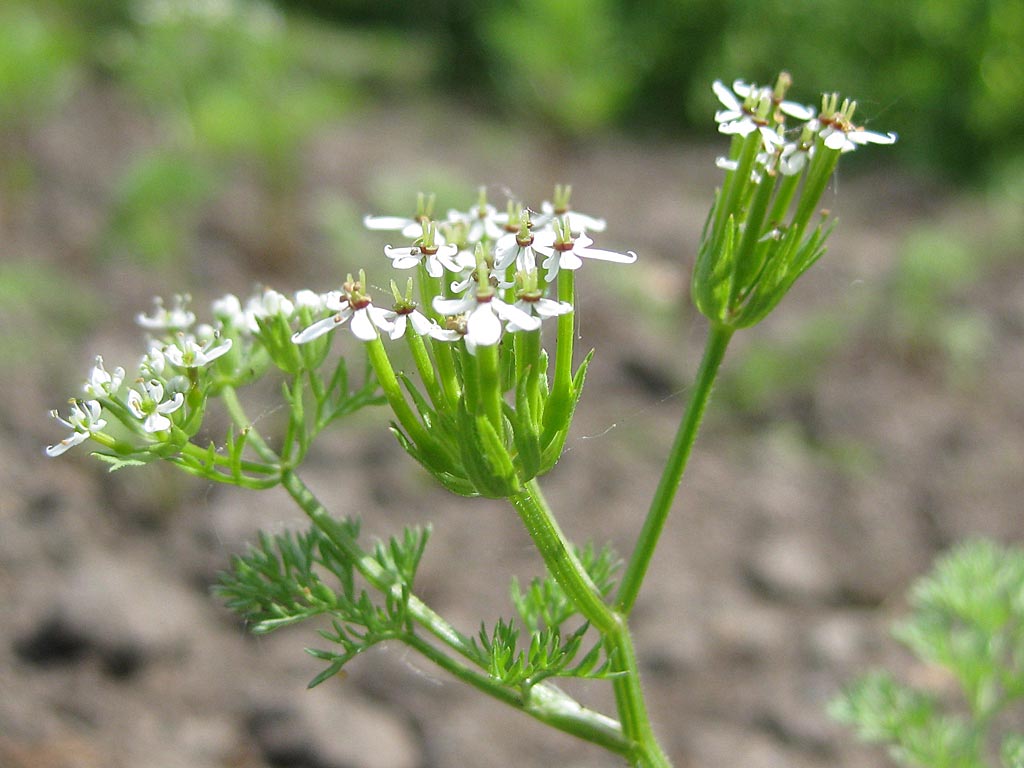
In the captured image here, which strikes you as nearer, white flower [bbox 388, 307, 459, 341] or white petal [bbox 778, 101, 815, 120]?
white flower [bbox 388, 307, 459, 341]

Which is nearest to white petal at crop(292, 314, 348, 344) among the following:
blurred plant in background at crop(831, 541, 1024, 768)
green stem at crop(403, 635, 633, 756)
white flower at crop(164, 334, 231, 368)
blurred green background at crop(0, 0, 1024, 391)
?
white flower at crop(164, 334, 231, 368)

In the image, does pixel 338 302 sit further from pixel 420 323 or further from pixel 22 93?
pixel 22 93

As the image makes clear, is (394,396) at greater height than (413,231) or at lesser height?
lesser

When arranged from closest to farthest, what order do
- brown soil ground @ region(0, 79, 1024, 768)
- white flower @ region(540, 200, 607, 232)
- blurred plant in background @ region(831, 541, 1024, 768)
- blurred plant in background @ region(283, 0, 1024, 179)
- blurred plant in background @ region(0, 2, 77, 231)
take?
1. white flower @ region(540, 200, 607, 232)
2. blurred plant in background @ region(831, 541, 1024, 768)
3. brown soil ground @ region(0, 79, 1024, 768)
4. blurred plant in background @ region(0, 2, 77, 231)
5. blurred plant in background @ region(283, 0, 1024, 179)

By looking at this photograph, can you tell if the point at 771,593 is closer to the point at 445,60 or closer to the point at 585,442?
the point at 585,442

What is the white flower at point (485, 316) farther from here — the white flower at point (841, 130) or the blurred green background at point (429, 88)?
the blurred green background at point (429, 88)

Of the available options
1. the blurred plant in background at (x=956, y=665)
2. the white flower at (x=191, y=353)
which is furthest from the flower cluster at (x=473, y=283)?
the blurred plant in background at (x=956, y=665)

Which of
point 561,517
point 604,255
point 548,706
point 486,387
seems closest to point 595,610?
point 548,706

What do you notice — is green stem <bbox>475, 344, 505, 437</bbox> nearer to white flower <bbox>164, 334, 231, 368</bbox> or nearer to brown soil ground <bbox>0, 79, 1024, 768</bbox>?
white flower <bbox>164, 334, 231, 368</bbox>
